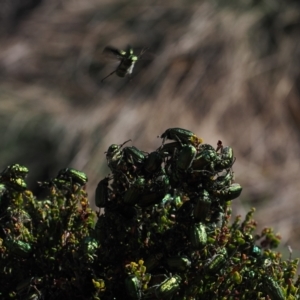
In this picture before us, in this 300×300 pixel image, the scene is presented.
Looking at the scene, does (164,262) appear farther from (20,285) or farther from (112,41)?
(112,41)

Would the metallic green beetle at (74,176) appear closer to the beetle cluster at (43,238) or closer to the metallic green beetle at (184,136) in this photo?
the beetle cluster at (43,238)

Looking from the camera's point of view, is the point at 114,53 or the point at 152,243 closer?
the point at 152,243

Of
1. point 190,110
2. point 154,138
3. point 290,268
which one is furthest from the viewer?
point 190,110

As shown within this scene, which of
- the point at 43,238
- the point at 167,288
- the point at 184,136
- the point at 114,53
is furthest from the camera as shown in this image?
the point at 114,53

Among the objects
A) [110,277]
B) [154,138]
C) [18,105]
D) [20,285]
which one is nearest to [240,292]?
[110,277]

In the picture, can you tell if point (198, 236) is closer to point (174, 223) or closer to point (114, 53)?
point (174, 223)

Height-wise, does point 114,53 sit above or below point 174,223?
above

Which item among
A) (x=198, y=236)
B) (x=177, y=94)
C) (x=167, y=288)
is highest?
(x=177, y=94)

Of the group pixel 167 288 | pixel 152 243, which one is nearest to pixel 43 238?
pixel 152 243
